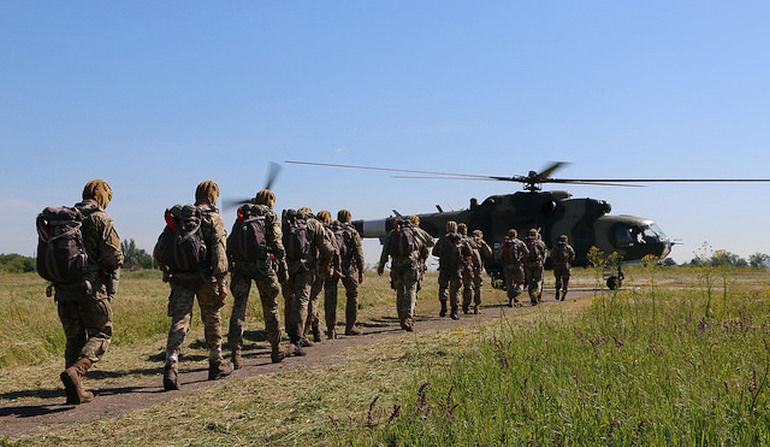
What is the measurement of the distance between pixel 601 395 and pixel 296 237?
6173 mm

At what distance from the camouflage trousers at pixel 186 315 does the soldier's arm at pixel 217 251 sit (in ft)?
0.56

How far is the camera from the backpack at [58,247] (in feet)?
20.7

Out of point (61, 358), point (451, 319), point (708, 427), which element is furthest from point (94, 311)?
point (451, 319)

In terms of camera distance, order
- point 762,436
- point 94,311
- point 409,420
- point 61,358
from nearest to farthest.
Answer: point 762,436 < point 409,420 < point 94,311 < point 61,358

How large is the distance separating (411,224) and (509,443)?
371 inches

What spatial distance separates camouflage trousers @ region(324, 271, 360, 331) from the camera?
11.5 metres

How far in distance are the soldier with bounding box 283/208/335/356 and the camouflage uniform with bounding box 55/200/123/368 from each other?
3.08 meters

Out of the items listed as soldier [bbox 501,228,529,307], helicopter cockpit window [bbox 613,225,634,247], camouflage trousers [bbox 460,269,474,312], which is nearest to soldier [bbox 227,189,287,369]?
camouflage trousers [bbox 460,269,474,312]

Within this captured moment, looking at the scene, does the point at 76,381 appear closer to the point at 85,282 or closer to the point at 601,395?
the point at 85,282

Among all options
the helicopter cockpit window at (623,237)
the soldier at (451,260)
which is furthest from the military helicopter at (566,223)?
the soldier at (451,260)

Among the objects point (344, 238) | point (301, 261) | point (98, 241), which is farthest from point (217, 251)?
point (344, 238)

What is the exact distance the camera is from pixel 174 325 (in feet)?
23.8

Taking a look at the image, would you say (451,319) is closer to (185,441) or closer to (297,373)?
(297,373)

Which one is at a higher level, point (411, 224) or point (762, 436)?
point (411, 224)
